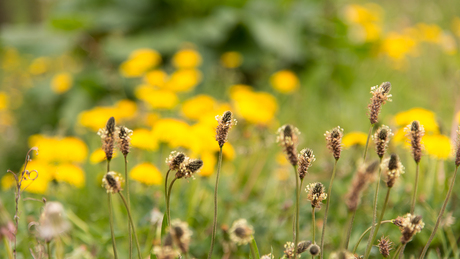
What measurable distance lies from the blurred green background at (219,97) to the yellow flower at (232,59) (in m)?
0.02

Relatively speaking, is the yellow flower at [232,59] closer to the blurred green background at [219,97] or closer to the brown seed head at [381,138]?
the blurred green background at [219,97]

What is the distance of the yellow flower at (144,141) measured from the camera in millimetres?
1493

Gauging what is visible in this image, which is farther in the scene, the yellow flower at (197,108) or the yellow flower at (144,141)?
the yellow flower at (197,108)

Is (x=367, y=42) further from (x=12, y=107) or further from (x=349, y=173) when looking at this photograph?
(x=12, y=107)

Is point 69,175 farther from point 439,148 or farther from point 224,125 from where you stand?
point 439,148

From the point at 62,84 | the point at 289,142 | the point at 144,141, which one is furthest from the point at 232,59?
the point at 289,142

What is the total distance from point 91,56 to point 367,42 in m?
2.72

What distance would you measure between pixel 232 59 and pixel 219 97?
1.16 feet

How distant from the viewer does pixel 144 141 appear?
150 centimetres

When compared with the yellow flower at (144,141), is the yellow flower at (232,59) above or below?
above

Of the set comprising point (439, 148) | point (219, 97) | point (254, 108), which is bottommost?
point (439, 148)

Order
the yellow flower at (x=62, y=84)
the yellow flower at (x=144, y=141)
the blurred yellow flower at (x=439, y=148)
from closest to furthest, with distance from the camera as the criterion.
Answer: the blurred yellow flower at (x=439, y=148) → the yellow flower at (x=144, y=141) → the yellow flower at (x=62, y=84)

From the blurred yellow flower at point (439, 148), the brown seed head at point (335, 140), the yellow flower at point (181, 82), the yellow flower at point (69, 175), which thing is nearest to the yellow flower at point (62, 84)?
the yellow flower at point (181, 82)

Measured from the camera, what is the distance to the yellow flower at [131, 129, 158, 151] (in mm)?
1493
